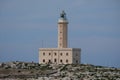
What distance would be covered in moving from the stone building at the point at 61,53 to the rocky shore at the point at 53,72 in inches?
209

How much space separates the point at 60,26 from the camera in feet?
317

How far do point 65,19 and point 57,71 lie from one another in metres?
18.0

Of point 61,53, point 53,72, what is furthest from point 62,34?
point 53,72

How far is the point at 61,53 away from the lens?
9450 centimetres

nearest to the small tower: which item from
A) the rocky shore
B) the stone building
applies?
the stone building

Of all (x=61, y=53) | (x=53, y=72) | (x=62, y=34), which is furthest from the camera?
(x=62, y=34)

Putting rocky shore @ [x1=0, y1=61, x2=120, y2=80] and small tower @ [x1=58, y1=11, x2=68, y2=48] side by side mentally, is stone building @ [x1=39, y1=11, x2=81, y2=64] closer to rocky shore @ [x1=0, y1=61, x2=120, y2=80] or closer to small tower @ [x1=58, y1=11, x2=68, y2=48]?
small tower @ [x1=58, y1=11, x2=68, y2=48]

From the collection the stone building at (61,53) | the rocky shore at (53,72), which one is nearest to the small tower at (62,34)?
the stone building at (61,53)

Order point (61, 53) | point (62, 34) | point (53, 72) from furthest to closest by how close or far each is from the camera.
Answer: point (62, 34)
point (61, 53)
point (53, 72)

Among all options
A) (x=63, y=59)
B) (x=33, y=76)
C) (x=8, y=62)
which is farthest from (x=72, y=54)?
(x=33, y=76)

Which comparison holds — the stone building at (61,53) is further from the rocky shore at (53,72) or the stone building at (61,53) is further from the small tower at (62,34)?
the rocky shore at (53,72)

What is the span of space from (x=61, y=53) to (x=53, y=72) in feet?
44.9

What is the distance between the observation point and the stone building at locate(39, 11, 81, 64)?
94375mm

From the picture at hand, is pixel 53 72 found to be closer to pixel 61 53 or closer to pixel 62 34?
pixel 61 53
